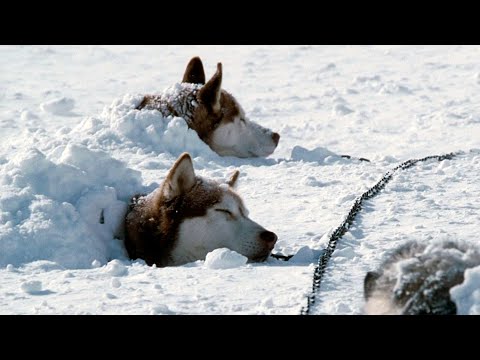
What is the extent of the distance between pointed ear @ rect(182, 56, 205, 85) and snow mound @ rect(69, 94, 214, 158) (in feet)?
2.82

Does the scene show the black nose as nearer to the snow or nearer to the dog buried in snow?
the snow

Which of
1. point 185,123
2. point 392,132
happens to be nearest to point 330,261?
point 185,123

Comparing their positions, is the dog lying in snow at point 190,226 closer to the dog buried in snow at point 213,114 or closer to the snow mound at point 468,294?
the snow mound at point 468,294

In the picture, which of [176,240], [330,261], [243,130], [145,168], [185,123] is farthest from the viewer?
[243,130]

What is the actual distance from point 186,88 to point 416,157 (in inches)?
101

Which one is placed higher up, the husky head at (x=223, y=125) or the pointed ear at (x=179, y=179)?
the pointed ear at (x=179, y=179)

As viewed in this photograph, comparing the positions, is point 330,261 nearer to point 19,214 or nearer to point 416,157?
point 19,214

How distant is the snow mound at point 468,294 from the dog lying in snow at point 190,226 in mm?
2430

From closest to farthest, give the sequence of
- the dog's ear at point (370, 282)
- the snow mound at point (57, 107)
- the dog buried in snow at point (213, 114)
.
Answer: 1. the dog's ear at point (370, 282)
2. the dog buried in snow at point (213, 114)
3. the snow mound at point (57, 107)

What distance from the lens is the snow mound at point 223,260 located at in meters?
5.54

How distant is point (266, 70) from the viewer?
16.2 metres

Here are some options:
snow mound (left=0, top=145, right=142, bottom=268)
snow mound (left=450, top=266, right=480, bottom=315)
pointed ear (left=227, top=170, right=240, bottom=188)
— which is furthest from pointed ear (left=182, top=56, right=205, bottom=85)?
snow mound (left=450, top=266, right=480, bottom=315)

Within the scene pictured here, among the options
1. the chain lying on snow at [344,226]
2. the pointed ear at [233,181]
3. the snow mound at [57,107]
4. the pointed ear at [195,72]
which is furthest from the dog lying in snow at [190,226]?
the snow mound at [57,107]

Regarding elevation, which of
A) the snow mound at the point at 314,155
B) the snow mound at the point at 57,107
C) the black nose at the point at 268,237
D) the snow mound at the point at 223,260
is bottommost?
the snow mound at the point at 57,107
